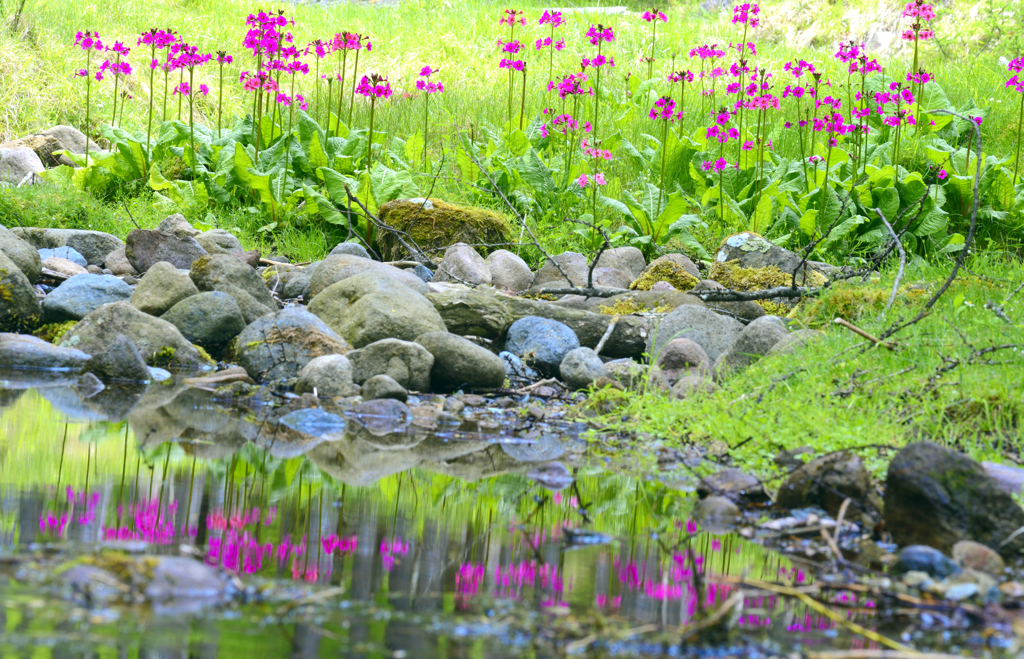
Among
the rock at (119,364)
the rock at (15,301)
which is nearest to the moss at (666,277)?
the rock at (119,364)

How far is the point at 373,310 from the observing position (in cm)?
506

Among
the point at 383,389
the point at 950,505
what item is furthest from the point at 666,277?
the point at 950,505

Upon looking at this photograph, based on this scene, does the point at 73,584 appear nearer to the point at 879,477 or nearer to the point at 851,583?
the point at 851,583

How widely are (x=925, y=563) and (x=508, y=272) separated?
15.8ft

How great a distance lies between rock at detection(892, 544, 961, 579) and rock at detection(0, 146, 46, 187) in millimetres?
8394

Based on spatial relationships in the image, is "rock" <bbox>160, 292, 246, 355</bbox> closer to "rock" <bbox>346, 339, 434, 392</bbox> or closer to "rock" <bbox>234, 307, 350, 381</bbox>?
"rock" <bbox>234, 307, 350, 381</bbox>

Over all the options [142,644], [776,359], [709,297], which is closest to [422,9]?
[709,297]

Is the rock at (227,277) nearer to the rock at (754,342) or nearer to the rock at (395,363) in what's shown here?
the rock at (395,363)

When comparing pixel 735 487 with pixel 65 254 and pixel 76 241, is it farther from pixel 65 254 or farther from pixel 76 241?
pixel 76 241

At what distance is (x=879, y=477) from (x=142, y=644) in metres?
2.31

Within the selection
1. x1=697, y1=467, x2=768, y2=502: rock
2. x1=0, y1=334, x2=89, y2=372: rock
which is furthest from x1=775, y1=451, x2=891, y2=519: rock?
x1=0, y1=334, x2=89, y2=372: rock

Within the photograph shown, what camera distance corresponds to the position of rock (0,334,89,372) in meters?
4.67

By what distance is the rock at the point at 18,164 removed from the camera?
873 centimetres

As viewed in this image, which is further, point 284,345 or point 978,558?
point 284,345
